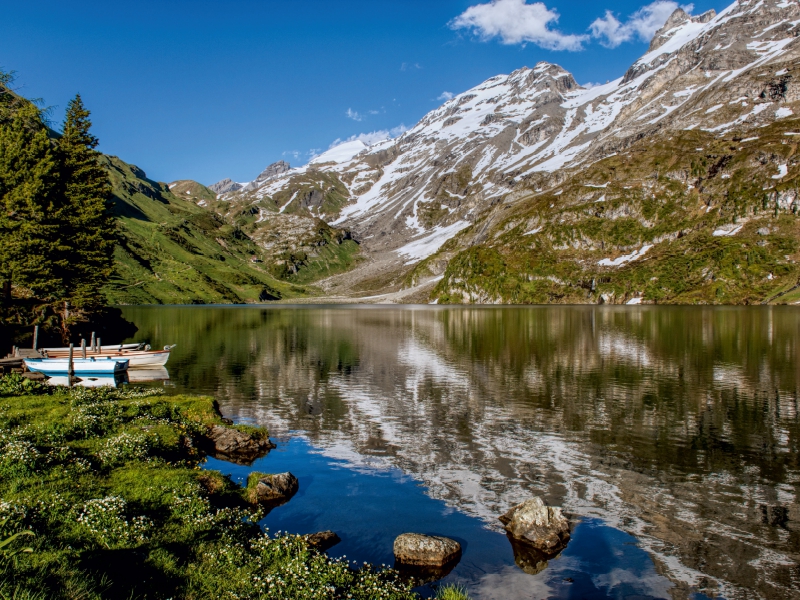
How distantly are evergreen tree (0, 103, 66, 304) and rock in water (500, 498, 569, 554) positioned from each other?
6956cm

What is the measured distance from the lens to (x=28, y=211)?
65688 mm

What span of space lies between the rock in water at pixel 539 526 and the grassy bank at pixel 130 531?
573cm

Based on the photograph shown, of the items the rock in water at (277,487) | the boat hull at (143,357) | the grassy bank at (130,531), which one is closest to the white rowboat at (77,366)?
the boat hull at (143,357)

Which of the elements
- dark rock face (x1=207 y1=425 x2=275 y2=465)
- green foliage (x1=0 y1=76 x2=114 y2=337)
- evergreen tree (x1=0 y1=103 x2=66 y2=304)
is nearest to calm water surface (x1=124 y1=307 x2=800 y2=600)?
dark rock face (x1=207 y1=425 x2=275 y2=465)

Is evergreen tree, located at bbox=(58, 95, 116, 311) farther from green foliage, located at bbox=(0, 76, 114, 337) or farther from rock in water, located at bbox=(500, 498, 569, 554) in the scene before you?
rock in water, located at bbox=(500, 498, 569, 554)

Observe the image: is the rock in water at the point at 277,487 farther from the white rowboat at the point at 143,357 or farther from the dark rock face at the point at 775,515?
the white rowboat at the point at 143,357

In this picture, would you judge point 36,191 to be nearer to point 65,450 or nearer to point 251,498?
point 65,450

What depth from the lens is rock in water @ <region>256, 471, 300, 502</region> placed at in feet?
77.0

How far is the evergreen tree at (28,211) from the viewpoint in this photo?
63031 mm

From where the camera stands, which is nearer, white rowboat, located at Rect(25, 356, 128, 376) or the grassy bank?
the grassy bank

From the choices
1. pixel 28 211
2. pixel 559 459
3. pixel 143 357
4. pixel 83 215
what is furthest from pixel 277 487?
pixel 83 215

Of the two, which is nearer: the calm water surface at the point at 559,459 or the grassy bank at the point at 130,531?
the grassy bank at the point at 130,531

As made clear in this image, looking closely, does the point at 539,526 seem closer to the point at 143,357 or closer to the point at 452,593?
the point at 452,593

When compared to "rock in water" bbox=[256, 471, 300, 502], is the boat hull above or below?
above
